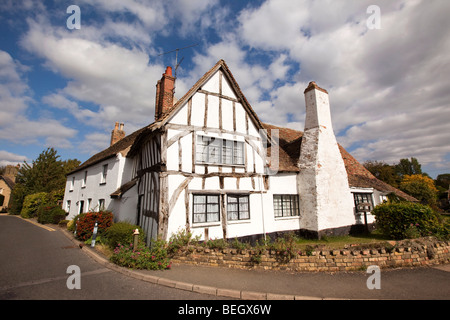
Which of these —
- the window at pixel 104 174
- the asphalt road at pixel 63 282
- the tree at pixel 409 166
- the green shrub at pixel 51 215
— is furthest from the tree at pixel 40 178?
the tree at pixel 409 166

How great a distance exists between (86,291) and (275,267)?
5.32m

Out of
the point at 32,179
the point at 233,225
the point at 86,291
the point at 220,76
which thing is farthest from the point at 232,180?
the point at 32,179

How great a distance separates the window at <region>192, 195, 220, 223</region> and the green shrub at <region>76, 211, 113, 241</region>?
624 cm

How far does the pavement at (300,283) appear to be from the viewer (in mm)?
5008

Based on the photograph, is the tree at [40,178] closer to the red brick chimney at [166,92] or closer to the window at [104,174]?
the window at [104,174]

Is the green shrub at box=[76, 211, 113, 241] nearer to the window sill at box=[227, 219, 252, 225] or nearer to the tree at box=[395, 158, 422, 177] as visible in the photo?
the window sill at box=[227, 219, 252, 225]

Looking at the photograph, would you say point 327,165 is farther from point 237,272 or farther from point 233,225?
point 237,272

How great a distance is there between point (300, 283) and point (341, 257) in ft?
5.89

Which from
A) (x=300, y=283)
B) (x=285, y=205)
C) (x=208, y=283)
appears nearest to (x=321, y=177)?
(x=285, y=205)

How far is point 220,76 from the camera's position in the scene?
11094mm

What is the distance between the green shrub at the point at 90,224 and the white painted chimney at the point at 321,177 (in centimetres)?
1141
